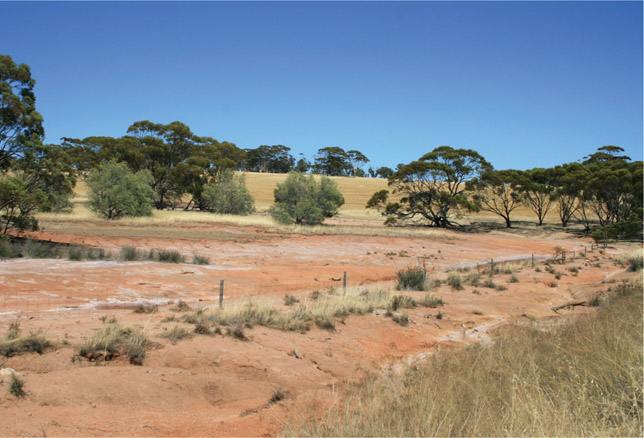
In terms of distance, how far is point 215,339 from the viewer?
30.2ft

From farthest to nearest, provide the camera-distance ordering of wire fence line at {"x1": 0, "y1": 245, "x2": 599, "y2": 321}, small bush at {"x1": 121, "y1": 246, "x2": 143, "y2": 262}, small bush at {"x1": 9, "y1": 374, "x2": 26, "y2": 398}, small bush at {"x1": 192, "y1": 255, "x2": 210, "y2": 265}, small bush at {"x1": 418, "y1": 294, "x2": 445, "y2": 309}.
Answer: small bush at {"x1": 192, "y1": 255, "x2": 210, "y2": 265} → small bush at {"x1": 121, "y1": 246, "x2": 143, "y2": 262} → small bush at {"x1": 418, "y1": 294, "x2": 445, "y2": 309} → wire fence line at {"x1": 0, "y1": 245, "x2": 599, "y2": 321} → small bush at {"x1": 9, "y1": 374, "x2": 26, "y2": 398}

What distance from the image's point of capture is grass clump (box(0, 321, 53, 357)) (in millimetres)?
7188

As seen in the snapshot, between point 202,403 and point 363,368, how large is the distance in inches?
132

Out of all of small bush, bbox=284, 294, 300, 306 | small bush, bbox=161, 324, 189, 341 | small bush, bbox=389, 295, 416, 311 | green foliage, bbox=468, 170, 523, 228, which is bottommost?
small bush, bbox=389, 295, 416, 311

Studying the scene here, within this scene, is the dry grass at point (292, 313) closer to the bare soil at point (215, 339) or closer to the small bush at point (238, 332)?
the small bush at point (238, 332)

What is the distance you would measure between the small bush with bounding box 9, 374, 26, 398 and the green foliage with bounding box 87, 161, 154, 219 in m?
37.1

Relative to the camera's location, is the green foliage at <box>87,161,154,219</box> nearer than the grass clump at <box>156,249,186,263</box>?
No

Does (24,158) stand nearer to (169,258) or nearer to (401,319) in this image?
(169,258)

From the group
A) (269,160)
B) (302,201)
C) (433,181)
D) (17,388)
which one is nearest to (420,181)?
(433,181)

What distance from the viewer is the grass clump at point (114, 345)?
757 centimetres

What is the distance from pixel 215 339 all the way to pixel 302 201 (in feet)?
115

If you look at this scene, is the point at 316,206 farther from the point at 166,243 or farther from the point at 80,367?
the point at 80,367

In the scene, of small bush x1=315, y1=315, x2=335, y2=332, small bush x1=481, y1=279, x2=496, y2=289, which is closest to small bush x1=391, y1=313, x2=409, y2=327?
small bush x1=315, y1=315, x2=335, y2=332

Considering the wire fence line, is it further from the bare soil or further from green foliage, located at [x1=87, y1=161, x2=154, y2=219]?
green foliage, located at [x1=87, y1=161, x2=154, y2=219]
